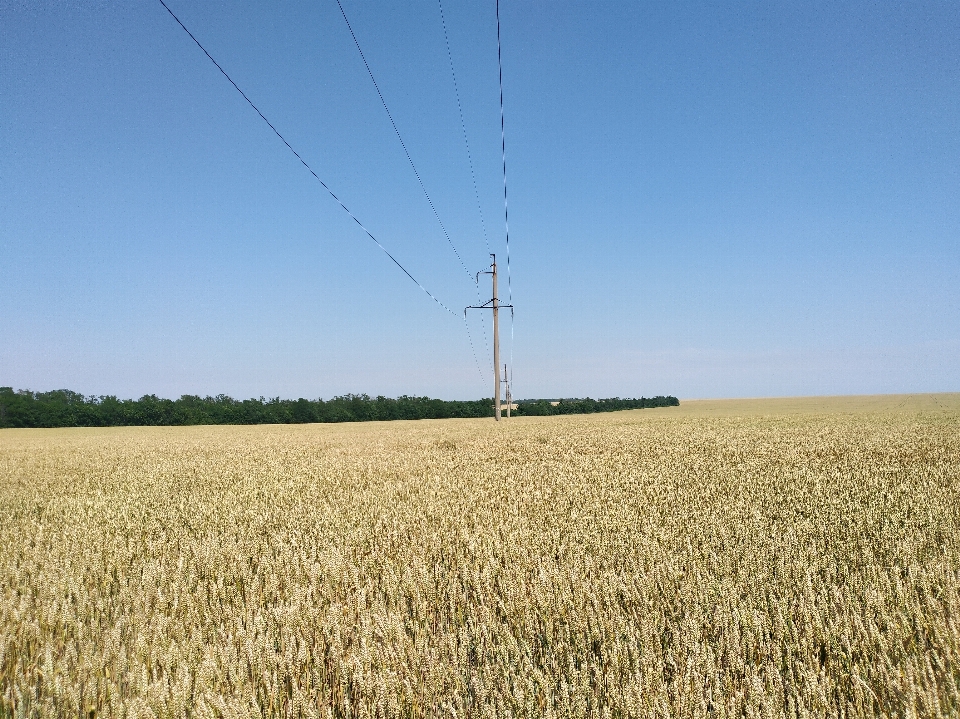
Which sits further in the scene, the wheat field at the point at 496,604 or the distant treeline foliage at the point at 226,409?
the distant treeline foliage at the point at 226,409

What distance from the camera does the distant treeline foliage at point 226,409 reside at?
6094 cm

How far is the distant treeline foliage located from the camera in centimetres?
6094

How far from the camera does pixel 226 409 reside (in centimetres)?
6881

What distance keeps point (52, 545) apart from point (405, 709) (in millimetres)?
4644

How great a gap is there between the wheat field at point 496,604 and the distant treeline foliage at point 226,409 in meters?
60.9

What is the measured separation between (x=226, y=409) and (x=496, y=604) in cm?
7248

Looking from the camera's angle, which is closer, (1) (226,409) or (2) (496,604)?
(2) (496,604)

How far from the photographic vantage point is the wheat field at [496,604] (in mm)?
2182

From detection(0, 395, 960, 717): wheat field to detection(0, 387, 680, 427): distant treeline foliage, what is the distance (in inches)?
2396

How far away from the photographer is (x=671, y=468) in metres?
8.87

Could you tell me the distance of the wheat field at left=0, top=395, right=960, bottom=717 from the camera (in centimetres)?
218

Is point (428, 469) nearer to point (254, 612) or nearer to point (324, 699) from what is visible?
point (254, 612)

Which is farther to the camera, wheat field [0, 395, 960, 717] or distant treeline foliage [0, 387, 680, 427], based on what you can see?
distant treeline foliage [0, 387, 680, 427]

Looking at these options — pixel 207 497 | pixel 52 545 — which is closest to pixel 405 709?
pixel 52 545
